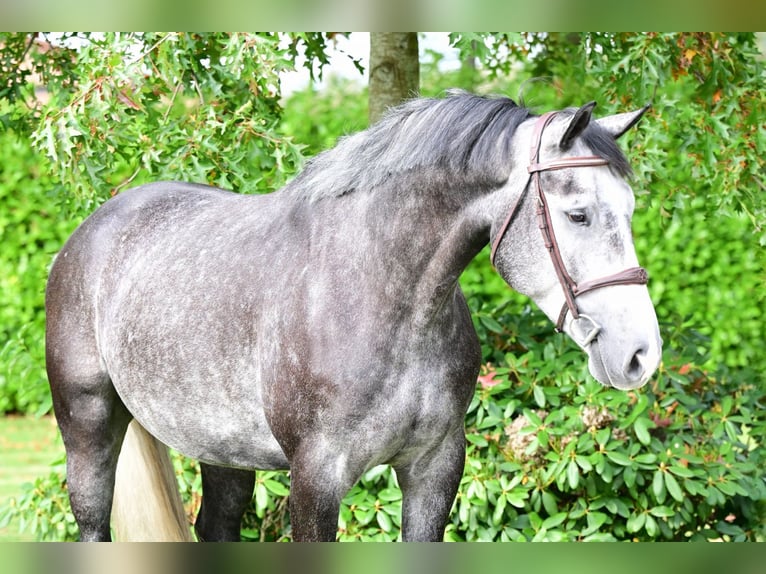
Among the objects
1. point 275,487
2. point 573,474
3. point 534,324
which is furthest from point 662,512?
point 275,487

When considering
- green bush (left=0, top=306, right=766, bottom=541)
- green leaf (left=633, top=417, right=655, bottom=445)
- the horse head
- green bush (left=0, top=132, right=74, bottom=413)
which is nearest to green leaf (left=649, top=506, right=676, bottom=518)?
green bush (left=0, top=306, right=766, bottom=541)

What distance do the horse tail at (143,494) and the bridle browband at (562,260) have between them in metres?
1.84

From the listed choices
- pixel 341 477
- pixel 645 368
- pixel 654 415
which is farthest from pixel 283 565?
pixel 654 415

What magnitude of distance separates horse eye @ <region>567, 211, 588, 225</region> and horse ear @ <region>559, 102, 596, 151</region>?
6.2 inches

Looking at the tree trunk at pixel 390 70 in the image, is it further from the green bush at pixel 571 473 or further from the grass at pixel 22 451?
the grass at pixel 22 451

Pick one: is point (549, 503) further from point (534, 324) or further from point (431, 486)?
point (431, 486)

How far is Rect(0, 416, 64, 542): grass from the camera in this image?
6512 mm

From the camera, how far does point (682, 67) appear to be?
13.1 ft

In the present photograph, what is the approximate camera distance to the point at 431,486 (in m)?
2.49

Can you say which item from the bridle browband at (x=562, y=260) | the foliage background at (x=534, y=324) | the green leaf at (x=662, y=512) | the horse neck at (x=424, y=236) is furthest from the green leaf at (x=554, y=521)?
the bridle browband at (x=562, y=260)

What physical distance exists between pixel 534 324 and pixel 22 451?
4.83 m

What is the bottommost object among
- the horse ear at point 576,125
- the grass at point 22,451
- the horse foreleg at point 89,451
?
the grass at point 22,451

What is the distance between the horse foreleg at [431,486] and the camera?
2480 mm

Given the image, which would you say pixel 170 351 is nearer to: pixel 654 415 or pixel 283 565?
pixel 283 565
